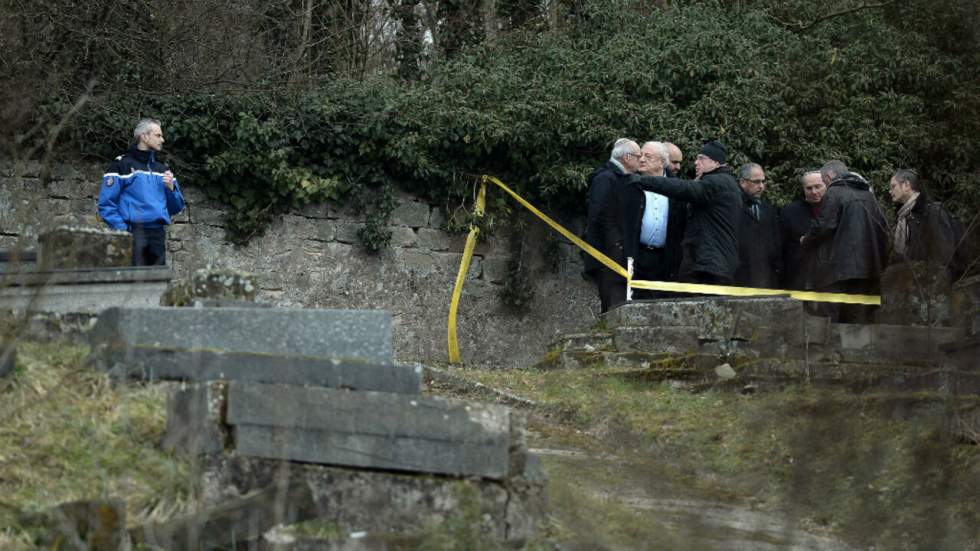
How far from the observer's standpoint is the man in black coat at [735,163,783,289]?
13.7 m

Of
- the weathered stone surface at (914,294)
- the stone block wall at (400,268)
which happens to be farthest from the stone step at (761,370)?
the stone block wall at (400,268)

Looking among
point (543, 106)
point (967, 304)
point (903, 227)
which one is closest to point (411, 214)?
point (543, 106)

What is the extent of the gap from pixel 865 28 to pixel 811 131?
1477 mm

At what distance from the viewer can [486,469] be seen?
6223 mm

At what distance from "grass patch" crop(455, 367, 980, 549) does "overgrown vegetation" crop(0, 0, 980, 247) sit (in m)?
4.90

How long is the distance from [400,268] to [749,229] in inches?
165

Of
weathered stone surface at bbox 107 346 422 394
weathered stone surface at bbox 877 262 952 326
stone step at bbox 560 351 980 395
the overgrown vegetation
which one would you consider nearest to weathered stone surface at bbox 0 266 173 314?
weathered stone surface at bbox 107 346 422 394

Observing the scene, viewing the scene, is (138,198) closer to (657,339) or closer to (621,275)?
(621,275)

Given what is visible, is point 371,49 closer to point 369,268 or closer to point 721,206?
point 369,268

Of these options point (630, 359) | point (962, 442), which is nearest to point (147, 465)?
point (962, 442)

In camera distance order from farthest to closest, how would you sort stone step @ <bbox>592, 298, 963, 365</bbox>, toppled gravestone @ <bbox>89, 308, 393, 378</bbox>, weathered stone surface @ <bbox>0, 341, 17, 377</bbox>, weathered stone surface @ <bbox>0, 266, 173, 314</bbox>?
1. stone step @ <bbox>592, 298, 963, 365</bbox>
2. weathered stone surface @ <bbox>0, 266, 173, 314</bbox>
3. toppled gravestone @ <bbox>89, 308, 393, 378</bbox>
4. weathered stone surface @ <bbox>0, 341, 17, 377</bbox>

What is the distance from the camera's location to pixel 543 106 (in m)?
16.6

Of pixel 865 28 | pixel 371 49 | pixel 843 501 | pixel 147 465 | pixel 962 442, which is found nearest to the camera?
pixel 147 465

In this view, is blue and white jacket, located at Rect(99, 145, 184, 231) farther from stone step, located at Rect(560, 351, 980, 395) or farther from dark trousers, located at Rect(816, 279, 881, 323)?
dark trousers, located at Rect(816, 279, 881, 323)
